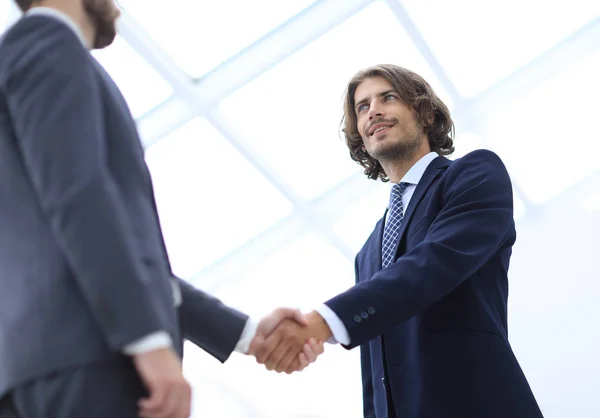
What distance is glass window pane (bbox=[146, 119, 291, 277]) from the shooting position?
673cm

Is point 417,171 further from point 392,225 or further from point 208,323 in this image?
point 208,323

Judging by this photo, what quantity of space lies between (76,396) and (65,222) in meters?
0.28

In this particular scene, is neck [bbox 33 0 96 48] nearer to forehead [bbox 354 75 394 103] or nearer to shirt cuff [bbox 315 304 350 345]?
shirt cuff [bbox 315 304 350 345]

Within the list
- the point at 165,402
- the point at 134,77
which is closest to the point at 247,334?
the point at 165,402

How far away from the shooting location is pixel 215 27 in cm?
616

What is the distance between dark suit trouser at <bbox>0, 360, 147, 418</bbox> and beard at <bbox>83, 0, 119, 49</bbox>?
78 centimetres

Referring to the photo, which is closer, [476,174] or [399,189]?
[476,174]

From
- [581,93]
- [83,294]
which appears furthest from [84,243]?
[581,93]

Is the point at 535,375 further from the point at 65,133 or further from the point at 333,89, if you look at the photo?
the point at 65,133

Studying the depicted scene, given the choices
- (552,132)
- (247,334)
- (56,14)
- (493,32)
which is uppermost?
(493,32)

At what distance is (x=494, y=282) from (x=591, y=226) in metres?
7.40

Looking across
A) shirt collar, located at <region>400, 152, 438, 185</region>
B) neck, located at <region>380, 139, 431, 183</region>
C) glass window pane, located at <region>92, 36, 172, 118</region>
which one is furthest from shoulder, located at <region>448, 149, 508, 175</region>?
glass window pane, located at <region>92, 36, 172, 118</region>

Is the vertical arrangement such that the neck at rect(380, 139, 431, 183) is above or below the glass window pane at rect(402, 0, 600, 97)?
below

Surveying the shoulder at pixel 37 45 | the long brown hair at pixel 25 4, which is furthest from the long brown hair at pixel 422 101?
the shoulder at pixel 37 45
